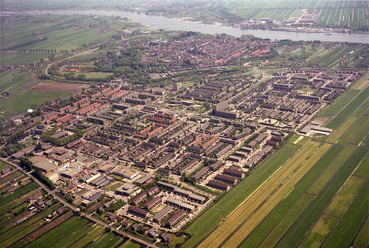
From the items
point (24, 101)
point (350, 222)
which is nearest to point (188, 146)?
point (350, 222)

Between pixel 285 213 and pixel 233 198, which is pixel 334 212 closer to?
pixel 285 213

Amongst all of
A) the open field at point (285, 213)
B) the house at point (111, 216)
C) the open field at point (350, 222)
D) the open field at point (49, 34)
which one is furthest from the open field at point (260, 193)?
the open field at point (49, 34)

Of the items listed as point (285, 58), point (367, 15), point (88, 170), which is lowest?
point (88, 170)

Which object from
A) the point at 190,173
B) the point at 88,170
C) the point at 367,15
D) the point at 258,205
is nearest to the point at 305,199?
the point at 258,205

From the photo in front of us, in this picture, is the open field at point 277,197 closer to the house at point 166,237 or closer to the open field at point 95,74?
the house at point 166,237

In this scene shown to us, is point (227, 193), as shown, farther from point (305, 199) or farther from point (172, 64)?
point (172, 64)
